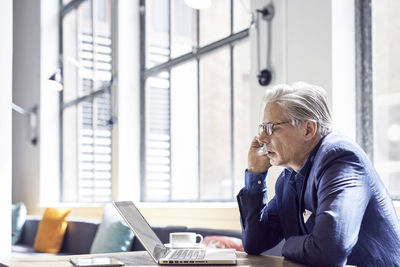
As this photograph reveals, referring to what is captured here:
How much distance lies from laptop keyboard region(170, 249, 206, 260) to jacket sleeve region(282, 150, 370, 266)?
0.27m

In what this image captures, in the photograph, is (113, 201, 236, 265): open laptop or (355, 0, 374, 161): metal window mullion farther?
(355, 0, 374, 161): metal window mullion

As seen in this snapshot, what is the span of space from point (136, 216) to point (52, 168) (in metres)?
6.34

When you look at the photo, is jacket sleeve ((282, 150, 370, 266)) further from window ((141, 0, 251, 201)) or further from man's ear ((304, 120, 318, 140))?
window ((141, 0, 251, 201))

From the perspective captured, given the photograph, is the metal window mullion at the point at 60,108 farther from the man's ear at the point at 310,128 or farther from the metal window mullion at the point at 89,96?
the man's ear at the point at 310,128

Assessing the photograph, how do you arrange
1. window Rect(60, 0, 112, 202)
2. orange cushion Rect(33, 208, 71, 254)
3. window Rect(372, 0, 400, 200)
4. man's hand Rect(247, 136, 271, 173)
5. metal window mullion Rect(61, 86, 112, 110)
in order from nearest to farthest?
1. man's hand Rect(247, 136, 271, 173)
2. window Rect(372, 0, 400, 200)
3. orange cushion Rect(33, 208, 71, 254)
4. metal window mullion Rect(61, 86, 112, 110)
5. window Rect(60, 0, 112, 202)

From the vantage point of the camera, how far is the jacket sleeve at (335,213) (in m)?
1.69

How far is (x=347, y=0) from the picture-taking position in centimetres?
337

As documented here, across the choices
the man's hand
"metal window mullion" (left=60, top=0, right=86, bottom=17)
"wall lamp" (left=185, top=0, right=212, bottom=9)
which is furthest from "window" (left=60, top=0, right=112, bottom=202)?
the man's hand

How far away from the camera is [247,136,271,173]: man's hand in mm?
2248

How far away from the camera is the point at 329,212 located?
1.72m

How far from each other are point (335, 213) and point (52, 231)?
15.9 feet
